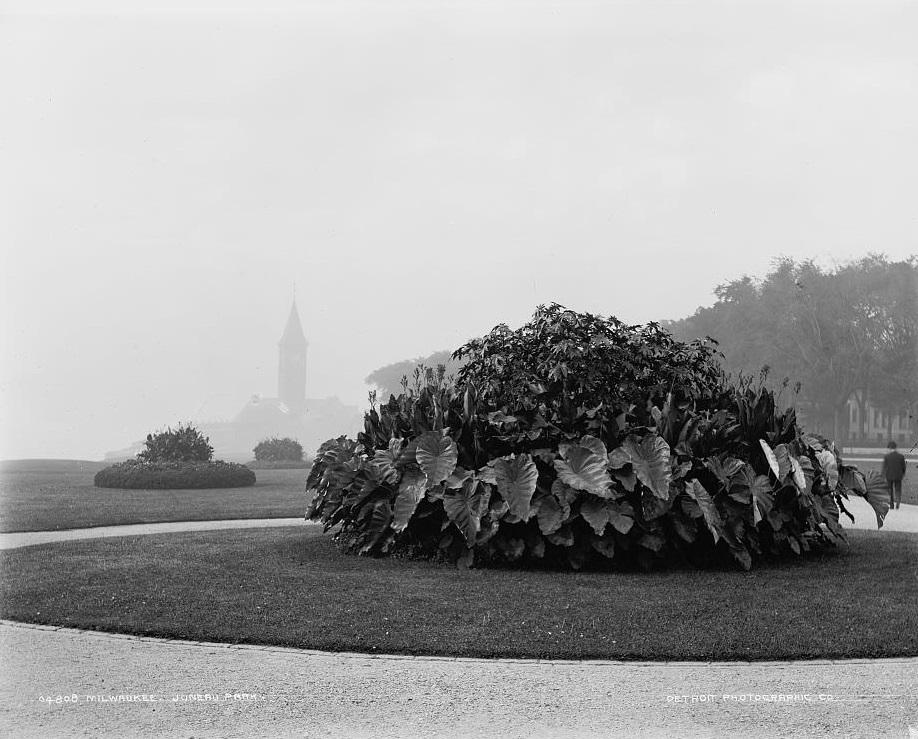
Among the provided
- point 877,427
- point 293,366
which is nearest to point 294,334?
point 293,366

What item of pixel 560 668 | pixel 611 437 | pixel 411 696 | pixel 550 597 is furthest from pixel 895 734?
pixel 611 437

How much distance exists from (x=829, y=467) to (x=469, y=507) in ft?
12.6

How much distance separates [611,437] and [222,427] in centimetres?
10848

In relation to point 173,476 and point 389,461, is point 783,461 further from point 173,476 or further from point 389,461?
point 173,476

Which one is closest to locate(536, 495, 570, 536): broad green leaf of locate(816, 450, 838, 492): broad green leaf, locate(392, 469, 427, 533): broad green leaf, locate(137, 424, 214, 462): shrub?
locate(392, 469, 427, 533): broad green leaf

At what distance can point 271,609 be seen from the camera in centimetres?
734

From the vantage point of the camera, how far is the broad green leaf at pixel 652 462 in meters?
8.87

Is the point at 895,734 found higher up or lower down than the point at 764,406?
lower down

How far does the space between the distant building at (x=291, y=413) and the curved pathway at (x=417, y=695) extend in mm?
107512

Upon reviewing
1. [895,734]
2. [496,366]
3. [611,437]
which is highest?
[496,366]

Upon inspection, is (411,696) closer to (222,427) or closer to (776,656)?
(776,656)

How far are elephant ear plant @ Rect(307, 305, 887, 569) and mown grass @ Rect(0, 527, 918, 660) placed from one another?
36cm

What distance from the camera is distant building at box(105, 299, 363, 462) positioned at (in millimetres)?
113688

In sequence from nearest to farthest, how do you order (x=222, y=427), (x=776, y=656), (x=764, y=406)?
(x=776, y=656) → (x=764, y=406) → (x=222, y=427)
